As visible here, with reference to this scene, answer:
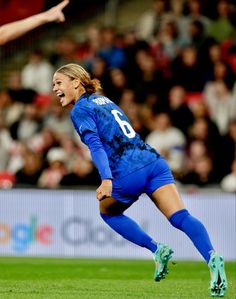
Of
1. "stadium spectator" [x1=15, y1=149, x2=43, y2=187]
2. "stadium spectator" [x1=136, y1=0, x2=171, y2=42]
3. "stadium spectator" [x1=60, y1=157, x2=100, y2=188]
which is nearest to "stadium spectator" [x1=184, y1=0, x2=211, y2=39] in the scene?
"stadium spectator" [x1=136, y1=0, x2=171, y2=42]

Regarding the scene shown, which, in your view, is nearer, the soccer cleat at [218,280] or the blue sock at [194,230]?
the soccer cleat at [218,280]

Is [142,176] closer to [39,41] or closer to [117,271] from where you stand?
[117,271]

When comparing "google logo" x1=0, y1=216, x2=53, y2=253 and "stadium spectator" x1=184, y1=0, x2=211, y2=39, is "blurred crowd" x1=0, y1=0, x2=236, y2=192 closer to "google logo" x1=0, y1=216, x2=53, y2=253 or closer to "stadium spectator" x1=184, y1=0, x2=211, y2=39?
"stadium spectator" x1=184, y1=0, x2=211, y2=39

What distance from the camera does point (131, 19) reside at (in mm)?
21906

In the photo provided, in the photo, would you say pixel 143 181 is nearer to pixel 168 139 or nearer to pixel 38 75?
pixel 168 139

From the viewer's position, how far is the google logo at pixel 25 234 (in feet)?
51.1

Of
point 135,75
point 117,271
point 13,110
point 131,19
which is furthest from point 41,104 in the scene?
point 117,271

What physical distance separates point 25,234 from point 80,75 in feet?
19.9

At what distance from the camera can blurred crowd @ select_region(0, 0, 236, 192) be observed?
667 inches

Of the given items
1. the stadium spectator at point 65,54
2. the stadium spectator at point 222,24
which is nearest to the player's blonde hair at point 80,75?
the stadium spectator at point 222,24

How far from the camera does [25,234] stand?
15.6 m

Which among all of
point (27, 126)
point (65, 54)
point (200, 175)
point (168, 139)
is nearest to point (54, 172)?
point (168, 139)

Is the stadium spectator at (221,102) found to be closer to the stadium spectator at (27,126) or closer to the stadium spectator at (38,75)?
the stadium spectator at (27,126)

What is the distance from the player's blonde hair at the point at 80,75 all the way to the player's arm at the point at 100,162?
57 cm
